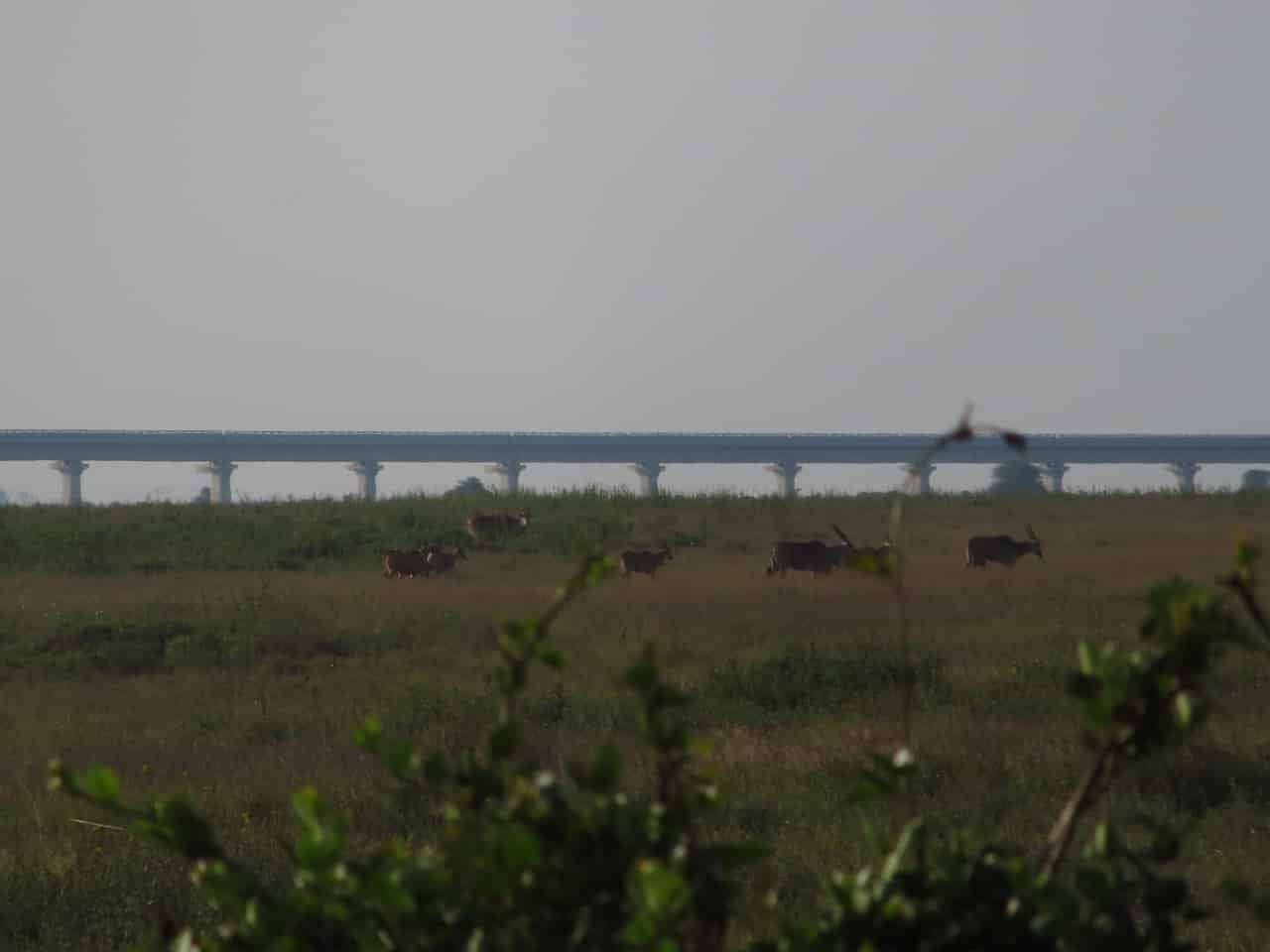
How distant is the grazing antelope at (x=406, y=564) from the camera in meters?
23.8

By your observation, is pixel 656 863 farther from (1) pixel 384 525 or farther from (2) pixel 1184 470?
(2) pixel 1184 470

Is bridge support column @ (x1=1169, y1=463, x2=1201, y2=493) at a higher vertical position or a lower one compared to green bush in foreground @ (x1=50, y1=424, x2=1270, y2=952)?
higher

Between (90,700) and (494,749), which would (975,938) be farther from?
(90,700)

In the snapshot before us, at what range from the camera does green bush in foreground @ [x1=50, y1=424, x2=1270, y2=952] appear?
2.14 m

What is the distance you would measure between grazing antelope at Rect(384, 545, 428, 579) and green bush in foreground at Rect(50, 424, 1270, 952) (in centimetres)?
2154

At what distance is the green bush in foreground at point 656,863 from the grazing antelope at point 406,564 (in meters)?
21.5

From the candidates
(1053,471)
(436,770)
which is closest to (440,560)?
(436,770)

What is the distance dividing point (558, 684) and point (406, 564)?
11.2 metres

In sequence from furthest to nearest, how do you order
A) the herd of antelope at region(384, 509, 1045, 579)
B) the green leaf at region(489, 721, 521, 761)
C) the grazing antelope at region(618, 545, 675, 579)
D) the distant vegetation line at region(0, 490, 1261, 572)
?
the distant vegetation line at region(0, 490, 1261, 572), the herd of antelope at region(384, 509, 1045, 579), the grazing antelope at region(618, 545, 675, 579), the green leaf at region(489, 721, 521, 761)

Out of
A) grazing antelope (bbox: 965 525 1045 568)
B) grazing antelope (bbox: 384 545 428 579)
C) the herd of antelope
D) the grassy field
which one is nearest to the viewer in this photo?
the grassy field

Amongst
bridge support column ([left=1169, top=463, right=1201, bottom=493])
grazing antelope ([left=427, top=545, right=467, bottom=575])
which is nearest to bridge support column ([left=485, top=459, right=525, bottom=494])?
bridge support column ([left=1169, top=463, right=1201, bottom=493])

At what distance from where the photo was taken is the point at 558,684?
514 inches

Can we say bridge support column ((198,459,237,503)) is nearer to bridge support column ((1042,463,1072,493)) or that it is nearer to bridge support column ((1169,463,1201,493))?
bridge support column ((1042,463,1072,493))

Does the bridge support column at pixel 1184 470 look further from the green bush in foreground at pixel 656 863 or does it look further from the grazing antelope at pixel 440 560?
the green bush in foreground at pixel 656 863
